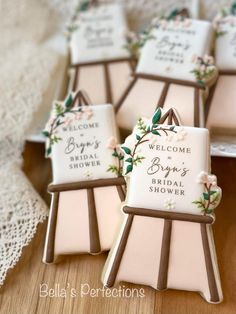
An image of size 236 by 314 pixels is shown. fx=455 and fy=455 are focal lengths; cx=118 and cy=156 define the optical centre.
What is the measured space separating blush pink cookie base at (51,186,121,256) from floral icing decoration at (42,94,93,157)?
0.33 ft

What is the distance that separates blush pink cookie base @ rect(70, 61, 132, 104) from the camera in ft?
2.96

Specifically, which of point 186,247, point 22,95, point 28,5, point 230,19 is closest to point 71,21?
point 28,5

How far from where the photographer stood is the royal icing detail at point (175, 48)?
2.79 feet

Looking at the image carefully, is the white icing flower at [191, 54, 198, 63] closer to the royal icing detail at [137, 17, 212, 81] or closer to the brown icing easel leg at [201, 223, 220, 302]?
the royal icing detail at [137, 17, 212, 81]

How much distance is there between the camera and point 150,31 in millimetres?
922

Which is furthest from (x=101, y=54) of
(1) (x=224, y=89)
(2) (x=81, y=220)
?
(2) (x=81, y=220)

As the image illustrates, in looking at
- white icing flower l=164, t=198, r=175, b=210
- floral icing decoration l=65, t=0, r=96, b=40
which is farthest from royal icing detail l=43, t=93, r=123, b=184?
floral icing decoration l=65, t=0, r=96, b=40

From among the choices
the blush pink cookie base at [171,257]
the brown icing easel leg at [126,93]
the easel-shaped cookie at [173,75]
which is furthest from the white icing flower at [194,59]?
the blush pink cookie base at [171,257]

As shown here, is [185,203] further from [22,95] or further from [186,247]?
[22,95]

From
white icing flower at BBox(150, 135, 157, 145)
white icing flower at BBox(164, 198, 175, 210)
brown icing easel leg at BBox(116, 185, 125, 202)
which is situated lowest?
brown icing easel leg at BBox(116, 185, 125, 202)

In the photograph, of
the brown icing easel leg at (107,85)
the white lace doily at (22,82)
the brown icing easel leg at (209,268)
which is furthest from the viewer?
the brown icing easel leg at (107,85)

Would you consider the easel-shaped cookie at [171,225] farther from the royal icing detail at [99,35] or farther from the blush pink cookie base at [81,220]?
the royal icing detail at [99,35]

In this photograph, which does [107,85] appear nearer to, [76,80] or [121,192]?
[76,80]

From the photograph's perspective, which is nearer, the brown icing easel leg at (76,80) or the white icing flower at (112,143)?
the white icing flower at (112,143)
